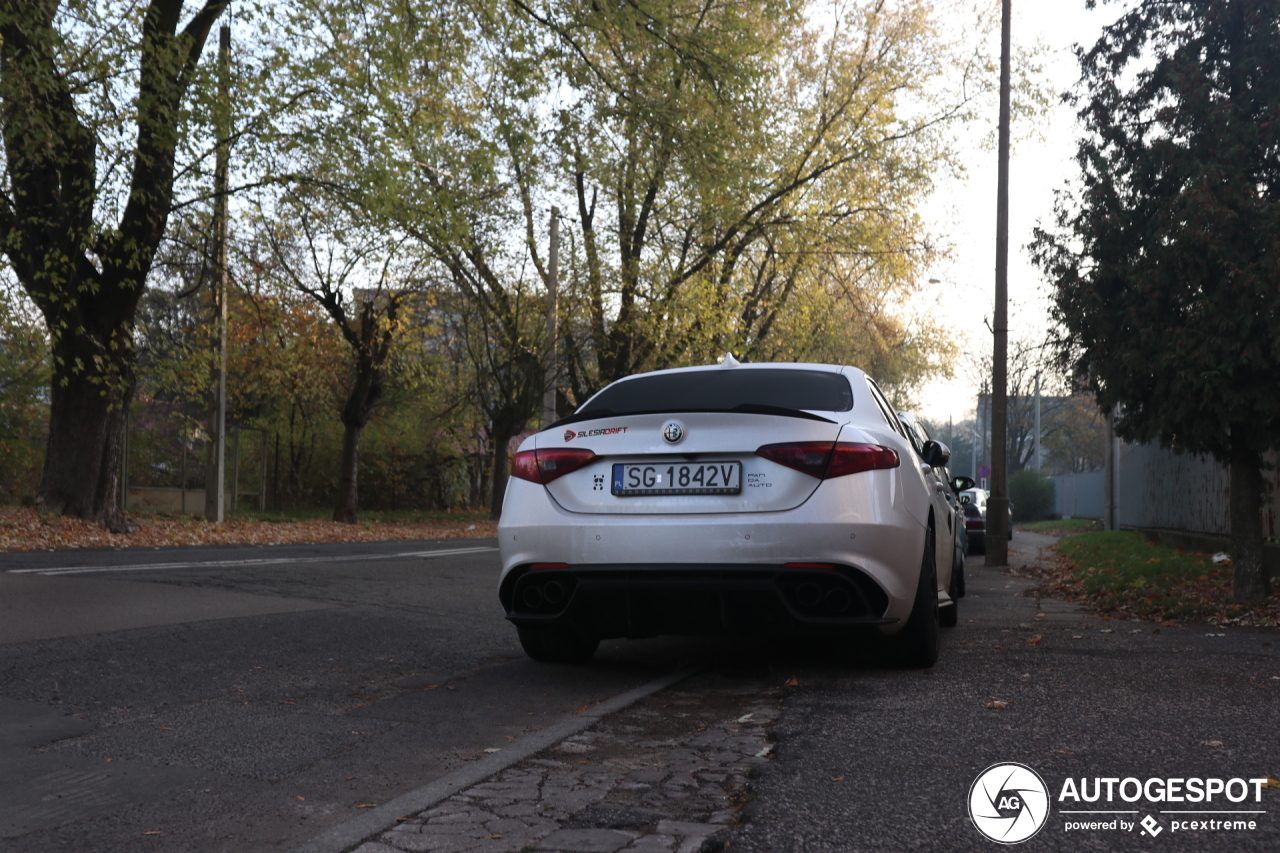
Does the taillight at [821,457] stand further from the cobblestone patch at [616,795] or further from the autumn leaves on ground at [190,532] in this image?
the autumn leaves on ground at [190,532]

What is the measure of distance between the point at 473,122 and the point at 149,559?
1531 cm

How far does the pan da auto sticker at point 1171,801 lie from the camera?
122 inches

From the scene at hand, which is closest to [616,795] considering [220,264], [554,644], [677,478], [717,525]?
[717,525]

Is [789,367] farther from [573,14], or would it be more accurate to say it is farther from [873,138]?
[873,138]

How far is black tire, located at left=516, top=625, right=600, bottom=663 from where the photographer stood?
5.86m

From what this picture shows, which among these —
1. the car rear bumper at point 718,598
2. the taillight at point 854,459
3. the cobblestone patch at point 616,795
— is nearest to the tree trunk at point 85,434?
the car rear bumper at point 718,598

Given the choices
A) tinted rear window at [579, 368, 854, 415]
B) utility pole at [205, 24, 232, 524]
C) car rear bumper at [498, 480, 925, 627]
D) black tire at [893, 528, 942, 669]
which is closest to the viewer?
car rear bumper at [498, 480, 925, 627]

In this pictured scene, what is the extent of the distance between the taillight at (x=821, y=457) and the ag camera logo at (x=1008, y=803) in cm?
162

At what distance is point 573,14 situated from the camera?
46.6ft

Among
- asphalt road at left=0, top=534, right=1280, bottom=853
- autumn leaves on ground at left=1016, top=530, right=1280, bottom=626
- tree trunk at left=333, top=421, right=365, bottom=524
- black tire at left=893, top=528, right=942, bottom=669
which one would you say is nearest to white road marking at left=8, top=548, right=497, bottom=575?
asphalt road at left=0, top=534, right=1280, bottom=853

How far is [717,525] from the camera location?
196 inches

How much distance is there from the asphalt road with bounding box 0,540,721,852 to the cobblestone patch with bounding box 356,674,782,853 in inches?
10.9

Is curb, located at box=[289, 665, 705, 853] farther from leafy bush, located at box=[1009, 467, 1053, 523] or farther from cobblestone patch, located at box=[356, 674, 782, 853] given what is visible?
leafy bush, located at box=[1009, 467, 1053, 523]

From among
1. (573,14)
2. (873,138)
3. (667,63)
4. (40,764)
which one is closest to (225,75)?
(573,14)
